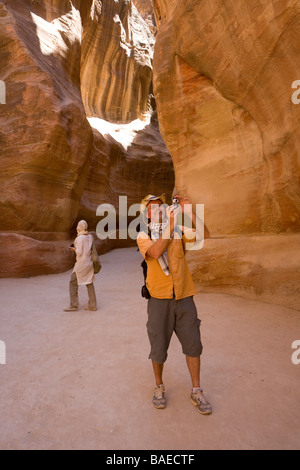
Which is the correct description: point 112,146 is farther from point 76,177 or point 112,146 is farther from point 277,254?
point 277,254

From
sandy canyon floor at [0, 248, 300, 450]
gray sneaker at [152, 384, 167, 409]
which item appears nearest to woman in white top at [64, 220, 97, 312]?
sandy canyon floor at [0, 248, 300, 450]

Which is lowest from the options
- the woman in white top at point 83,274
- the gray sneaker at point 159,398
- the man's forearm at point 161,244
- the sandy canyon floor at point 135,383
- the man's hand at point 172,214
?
the sandy canyon floor at point 135,383

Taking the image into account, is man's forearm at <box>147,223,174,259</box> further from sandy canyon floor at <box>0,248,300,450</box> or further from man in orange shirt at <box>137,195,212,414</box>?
sandy canyon floor at <box>0,248,300,450</box>

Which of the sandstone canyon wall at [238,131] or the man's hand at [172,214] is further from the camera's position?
the sandstone canyon wall at [238,131]

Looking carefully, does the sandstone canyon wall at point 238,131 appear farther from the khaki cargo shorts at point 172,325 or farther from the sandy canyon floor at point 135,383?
the khaki cargo shorts at point 172,325

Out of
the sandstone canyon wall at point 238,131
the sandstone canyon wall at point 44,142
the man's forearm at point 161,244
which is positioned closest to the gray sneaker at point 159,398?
the man's forearm at point 161,244

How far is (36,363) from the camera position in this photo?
3.12 m

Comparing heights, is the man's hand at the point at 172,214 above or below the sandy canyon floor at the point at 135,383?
above

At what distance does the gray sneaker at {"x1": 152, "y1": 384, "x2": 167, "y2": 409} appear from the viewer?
2.26 m

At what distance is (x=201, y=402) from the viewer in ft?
7.25

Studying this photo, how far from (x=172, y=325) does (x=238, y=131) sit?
18.2 ft

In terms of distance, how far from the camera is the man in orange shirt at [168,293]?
2252mm

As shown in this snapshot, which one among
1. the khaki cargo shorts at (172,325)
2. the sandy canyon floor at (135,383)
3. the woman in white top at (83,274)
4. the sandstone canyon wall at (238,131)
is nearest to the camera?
the sandy canyon floor at (135,383)
